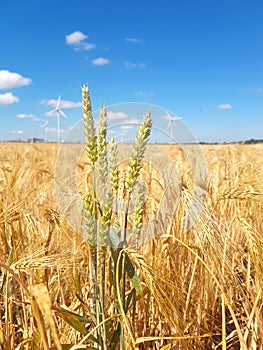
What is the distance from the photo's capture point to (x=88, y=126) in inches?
23.5

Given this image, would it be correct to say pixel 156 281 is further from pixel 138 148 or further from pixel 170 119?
pixel 170 119

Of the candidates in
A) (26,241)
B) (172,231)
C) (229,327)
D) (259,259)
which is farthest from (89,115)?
(229,327)

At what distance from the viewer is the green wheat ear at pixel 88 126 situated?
0.59 meters

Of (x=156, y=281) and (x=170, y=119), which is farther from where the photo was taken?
(x=170, y=119)

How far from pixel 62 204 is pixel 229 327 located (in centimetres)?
67

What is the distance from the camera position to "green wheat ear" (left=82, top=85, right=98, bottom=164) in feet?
1.93

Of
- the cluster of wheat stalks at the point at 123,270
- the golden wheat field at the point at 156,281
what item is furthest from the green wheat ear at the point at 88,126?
the golden wheat field at the point at 156,281

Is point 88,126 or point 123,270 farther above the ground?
point 88,126

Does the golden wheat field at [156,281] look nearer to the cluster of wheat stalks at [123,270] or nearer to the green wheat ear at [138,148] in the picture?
the cluster of wheat stalks at [123,270]

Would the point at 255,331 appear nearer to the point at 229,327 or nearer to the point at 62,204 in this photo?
the point at 229,327

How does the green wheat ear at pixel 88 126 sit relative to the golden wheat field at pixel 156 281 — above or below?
above

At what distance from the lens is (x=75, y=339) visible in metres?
0.82

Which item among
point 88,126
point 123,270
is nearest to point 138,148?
point 88,126

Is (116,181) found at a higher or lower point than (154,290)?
higher
